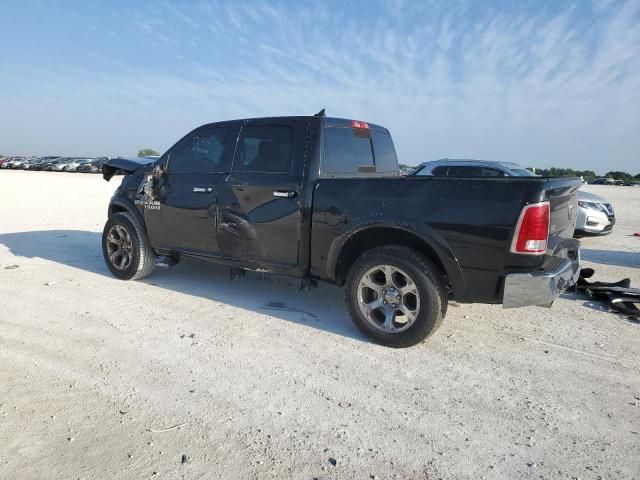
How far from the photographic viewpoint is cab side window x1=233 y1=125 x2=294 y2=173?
14.4 ft

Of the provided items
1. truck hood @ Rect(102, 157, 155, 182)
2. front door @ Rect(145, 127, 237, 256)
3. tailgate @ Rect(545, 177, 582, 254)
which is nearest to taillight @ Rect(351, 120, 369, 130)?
front door @ Rect(145, 127, 237, 256)

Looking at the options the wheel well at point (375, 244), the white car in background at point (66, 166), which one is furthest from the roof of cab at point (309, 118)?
the white car in background at point (66, 166)

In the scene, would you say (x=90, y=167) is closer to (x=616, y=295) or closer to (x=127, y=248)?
(x=127, y=248)

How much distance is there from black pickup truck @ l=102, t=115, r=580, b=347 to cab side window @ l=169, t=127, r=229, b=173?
0.6 inches

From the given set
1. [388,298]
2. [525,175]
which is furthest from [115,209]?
[525,175]

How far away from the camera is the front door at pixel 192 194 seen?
482 cm

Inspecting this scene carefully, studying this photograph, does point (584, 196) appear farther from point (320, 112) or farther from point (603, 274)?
point (320, 112)

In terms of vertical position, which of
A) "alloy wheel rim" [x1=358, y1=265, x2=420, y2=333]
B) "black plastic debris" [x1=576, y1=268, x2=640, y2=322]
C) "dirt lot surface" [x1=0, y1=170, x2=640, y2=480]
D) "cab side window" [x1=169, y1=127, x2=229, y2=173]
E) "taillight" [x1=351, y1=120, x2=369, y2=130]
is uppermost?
"taillight" [x1=351, y1=120, x2=369, y2=130]

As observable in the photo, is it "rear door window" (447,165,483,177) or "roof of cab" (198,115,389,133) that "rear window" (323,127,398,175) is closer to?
"roof of cab" (198,115,389,133)

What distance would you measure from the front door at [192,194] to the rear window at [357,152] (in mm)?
1107

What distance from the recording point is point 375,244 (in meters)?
3.99

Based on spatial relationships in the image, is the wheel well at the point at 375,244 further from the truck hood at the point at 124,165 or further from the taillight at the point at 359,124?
the truck hood at the point at 124,165

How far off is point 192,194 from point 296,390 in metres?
2.68

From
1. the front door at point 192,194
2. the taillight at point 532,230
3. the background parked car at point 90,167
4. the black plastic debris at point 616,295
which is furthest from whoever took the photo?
the background parked car at point 90,167
